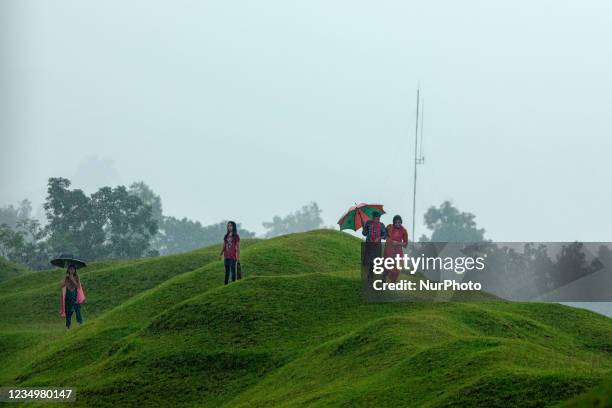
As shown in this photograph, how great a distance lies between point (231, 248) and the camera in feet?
136

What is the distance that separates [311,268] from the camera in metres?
50.6

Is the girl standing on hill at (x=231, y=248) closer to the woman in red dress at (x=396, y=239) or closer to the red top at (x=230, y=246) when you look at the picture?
the red top at (x=230, y=246)

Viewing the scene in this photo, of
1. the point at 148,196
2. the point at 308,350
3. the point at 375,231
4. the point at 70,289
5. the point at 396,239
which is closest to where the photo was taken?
the point at 308,350

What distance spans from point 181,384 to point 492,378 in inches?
480

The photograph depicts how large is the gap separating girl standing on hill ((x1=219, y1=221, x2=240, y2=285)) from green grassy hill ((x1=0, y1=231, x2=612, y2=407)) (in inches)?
54.5

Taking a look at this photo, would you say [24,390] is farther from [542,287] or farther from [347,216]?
[542,287]

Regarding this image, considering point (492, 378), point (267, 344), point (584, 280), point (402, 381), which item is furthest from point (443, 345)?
point (584, 280)

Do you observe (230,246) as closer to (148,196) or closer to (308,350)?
(308,350)

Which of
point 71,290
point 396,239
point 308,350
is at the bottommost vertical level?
point 308,350

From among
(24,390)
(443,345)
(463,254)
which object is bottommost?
(24,390)

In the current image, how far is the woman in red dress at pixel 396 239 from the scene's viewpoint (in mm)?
38000

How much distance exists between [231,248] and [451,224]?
503 ft

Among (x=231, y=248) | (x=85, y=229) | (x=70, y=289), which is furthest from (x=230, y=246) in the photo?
(x=85, y=229)

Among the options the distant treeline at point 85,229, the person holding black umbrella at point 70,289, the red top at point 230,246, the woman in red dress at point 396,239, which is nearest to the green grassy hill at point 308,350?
the person holding black umbrella at point 70,289
